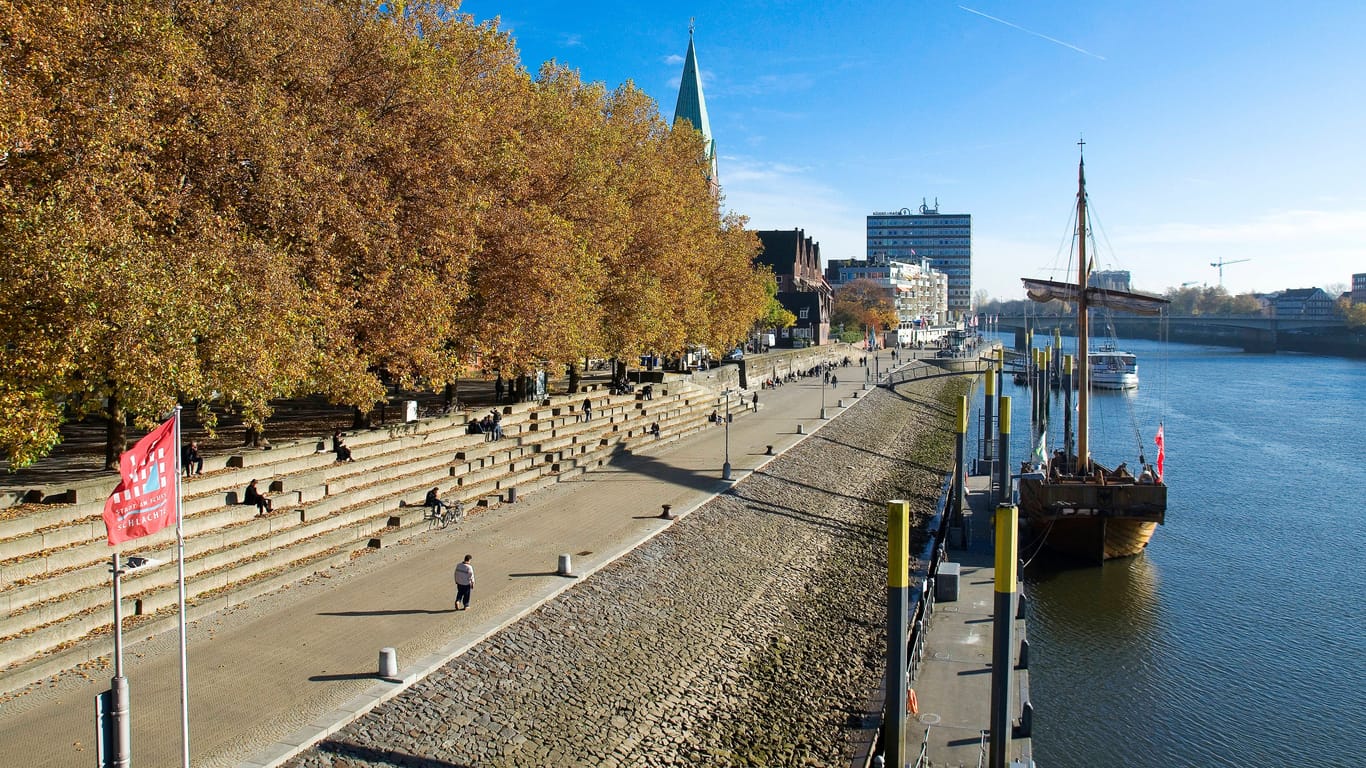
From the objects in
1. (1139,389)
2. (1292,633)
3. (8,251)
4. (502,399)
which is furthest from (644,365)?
(1139,389)

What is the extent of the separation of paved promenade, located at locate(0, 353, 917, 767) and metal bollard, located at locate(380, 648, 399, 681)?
7.1 inches

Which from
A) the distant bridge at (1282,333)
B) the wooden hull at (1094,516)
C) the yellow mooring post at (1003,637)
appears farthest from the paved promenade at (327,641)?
the distant bridge at (1282,333)

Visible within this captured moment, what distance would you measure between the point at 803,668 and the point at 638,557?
578 cm

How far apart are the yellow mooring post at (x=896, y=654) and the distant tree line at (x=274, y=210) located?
557 inches

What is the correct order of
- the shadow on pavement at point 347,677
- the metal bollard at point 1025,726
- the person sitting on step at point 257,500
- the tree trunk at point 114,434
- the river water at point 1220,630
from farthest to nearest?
1. the person sitting on step at point 257,500
2. the tree trunk at point 114,434
3. the river water at point 1220,630
4. the metal bollard at point 1025,726
5. the shadow on pavement at point 347,677

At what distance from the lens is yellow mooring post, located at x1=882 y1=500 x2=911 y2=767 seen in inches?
645

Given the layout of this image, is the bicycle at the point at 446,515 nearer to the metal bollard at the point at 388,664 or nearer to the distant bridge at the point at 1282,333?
the metal bollard at the point at 388,664

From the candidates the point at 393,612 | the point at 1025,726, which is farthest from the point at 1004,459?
the point at 393,612

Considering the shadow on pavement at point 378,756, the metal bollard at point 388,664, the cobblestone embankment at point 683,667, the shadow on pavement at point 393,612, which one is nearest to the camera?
the shadow on pavement at point 378,756

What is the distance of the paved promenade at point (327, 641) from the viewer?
13.4 metres

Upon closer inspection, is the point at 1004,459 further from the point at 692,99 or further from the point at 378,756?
the point at 692,99

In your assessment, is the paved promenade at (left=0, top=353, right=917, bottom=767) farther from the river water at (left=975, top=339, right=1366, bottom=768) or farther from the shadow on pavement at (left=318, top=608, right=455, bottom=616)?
the river water at (left=975, top=339, right=1366, bottom=768)

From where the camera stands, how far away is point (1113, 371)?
3903 inches

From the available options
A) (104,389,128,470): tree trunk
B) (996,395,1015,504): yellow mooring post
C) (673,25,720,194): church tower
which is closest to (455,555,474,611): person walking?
(104,389,128,470): tree trunk
